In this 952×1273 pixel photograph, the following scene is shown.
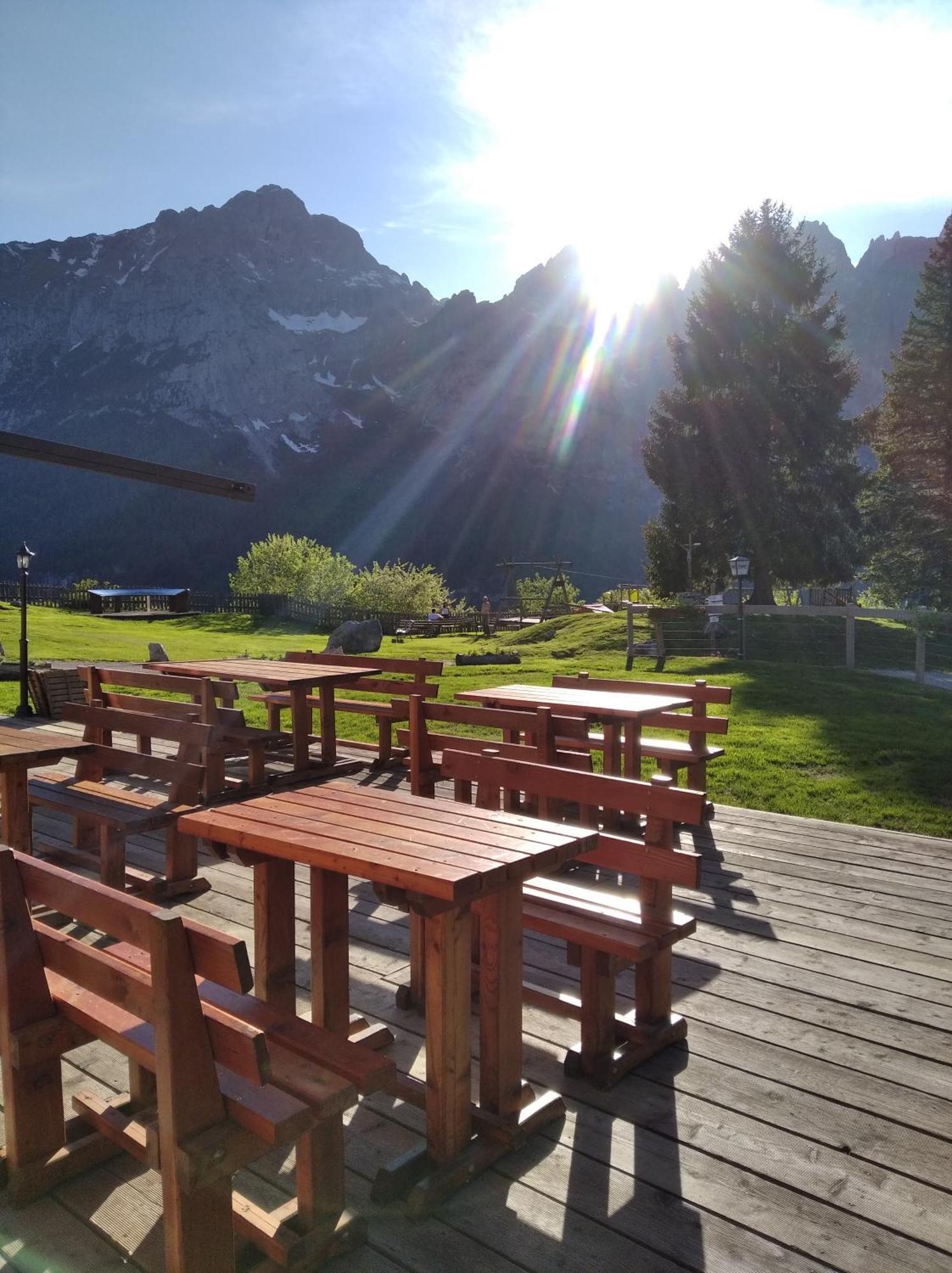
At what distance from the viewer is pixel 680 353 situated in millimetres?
34656

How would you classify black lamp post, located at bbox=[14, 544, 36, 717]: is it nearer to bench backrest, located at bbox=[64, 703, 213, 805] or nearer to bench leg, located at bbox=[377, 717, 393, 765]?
bench leg, located at bbox=[377, 717, 393, 765]

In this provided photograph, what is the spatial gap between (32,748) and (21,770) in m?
0.17

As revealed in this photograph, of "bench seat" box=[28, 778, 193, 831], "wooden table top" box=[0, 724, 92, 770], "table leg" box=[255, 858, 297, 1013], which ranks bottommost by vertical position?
"bench seat" box=[28, 778, 193, 831]

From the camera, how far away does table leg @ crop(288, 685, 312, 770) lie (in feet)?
22.9

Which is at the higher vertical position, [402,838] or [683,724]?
[402,838]

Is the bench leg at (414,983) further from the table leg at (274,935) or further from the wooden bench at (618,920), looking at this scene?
the table leg at (274,935)

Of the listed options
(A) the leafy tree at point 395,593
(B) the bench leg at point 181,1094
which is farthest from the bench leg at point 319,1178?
(A) the leafy tree at point 395,593

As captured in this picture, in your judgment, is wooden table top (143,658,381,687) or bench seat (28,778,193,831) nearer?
bench seat (28,778,193,831)

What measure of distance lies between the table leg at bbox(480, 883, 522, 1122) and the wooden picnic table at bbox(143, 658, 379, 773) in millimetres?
4095

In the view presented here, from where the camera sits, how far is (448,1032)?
2502 millimetres

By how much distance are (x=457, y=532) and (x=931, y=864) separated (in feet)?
418

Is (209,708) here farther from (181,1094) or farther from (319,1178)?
(181,1094)

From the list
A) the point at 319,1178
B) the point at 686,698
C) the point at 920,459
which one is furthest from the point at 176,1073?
the point at 920,459

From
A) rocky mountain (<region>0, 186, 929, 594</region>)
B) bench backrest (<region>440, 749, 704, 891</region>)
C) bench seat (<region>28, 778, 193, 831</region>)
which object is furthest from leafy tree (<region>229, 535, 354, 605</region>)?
rocky mountain (<region>0, 186, 929, 594</region>)
